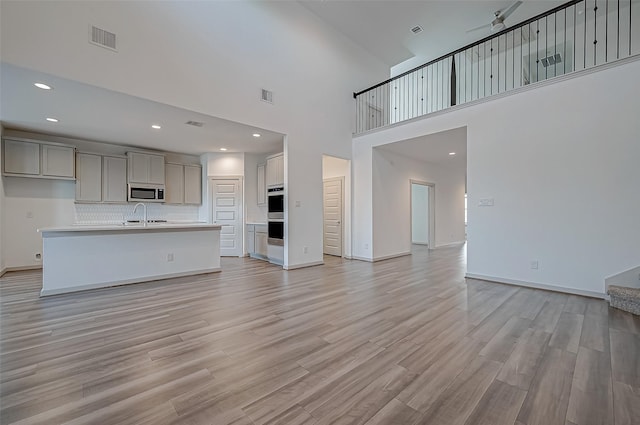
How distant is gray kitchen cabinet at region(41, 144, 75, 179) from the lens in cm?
519

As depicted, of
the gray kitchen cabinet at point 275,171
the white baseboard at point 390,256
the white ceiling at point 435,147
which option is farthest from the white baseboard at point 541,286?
the gray kitchen cabinet at point 275,171

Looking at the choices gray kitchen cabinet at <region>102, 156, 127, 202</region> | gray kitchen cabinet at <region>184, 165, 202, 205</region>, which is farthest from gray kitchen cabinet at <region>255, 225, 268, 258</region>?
gray kitchen cabinet at <region>102, 156, 127, 202</region>

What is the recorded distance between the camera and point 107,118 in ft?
14.4

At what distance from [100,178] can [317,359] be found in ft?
21.2

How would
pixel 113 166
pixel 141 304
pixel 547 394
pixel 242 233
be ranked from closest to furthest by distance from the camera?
pixel 547 394 → pixel 141 304 → pixel 113 166 → pixel 242 233

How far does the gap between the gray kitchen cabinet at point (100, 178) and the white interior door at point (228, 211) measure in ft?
6.49

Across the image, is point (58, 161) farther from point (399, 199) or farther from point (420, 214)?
point (420, 214)

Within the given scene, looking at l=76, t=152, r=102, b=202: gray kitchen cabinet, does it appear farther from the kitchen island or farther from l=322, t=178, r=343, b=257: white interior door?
l=322, t=178, r=343, b=257: white interior door

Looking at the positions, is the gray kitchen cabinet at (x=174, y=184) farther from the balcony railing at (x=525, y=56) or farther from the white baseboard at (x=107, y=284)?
the balcony railing at (x=525, y=56)

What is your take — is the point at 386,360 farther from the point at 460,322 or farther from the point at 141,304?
the point at 141,304

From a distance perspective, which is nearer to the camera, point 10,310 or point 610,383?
point 610,383

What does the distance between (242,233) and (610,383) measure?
21.9 ft

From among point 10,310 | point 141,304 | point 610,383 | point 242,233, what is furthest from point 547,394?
point 242,233

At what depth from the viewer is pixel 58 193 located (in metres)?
5.55
